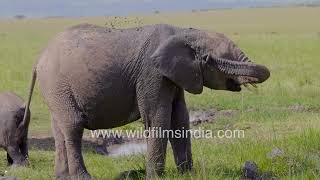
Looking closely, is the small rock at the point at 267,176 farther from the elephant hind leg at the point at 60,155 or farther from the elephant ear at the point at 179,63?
the elephant hind leg at the point at 60,155

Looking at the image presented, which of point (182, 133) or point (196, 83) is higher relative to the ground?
point (196, 83)

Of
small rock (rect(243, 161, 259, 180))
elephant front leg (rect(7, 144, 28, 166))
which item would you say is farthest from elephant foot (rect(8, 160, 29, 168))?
small rock (rect(243, 161, 259, 180))

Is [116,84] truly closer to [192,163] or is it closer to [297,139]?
[192,163]

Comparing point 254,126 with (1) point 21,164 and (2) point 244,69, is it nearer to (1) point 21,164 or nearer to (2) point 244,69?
(1) point 21,164

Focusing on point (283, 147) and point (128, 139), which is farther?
point (128, 139)

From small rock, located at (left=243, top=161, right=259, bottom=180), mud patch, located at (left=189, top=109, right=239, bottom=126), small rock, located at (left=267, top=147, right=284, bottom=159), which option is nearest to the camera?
small rock, located at (left=243, top=161, right=259, bottom=180)

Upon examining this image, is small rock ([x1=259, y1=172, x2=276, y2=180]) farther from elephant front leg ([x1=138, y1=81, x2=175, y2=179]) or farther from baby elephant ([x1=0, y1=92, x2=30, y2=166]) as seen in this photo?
baby elephant ([x1=0, y1=92, x2=30, y2=166])

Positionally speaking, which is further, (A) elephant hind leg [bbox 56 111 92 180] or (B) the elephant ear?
(A) elephant hind leg [bbox 56 111 92 180]

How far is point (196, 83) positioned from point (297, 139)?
2.34 metres

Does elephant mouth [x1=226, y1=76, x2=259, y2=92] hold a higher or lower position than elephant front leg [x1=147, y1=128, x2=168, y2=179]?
higher

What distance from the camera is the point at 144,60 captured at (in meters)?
7.16

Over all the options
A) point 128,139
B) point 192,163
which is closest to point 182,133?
point 192,163

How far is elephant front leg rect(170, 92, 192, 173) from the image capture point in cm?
767

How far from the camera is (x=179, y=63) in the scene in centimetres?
707
